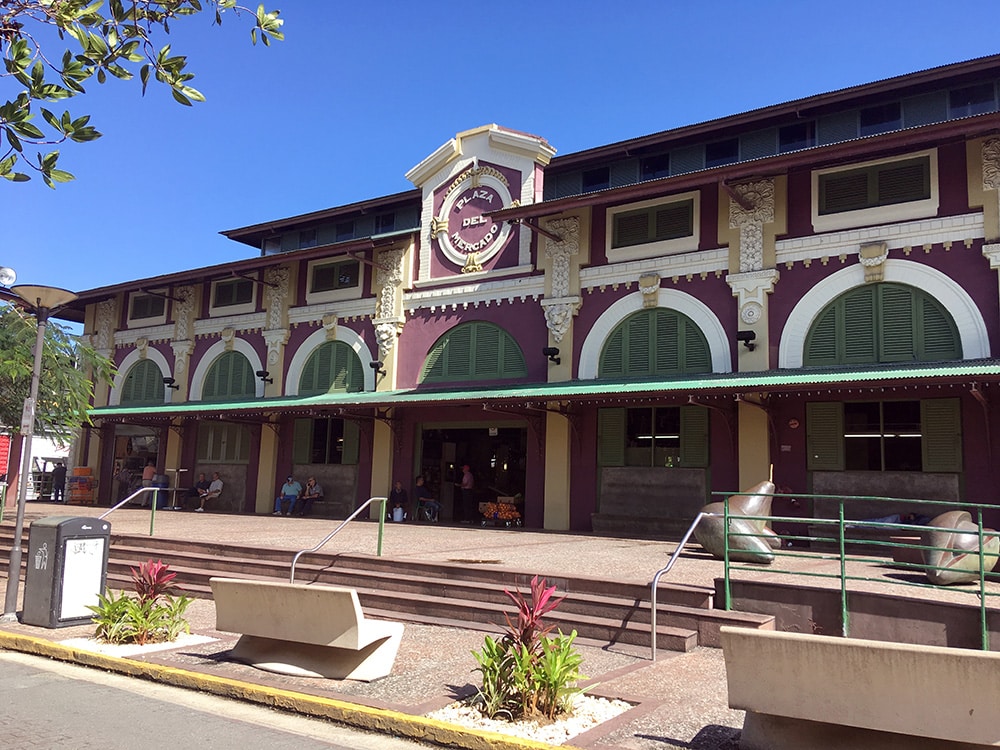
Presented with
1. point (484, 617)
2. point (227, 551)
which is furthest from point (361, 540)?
point (484, 617)

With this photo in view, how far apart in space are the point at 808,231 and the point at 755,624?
10.2 meters

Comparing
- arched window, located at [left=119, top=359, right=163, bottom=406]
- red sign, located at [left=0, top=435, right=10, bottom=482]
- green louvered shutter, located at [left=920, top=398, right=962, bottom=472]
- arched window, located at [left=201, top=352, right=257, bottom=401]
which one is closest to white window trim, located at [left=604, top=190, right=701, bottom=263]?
green louvered shutter, located at [left=920, top=398, right=962, bottom=472]

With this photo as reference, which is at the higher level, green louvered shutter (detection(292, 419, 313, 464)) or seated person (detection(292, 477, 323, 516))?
green louvered shutter (detection(292, 419, 313, 464))

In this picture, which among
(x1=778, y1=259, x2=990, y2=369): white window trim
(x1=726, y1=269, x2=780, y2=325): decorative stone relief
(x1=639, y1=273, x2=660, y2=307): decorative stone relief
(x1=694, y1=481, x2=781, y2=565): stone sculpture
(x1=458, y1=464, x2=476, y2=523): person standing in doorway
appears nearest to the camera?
(x1=694, y1=481, x2=781, y2=565): stone sculpture

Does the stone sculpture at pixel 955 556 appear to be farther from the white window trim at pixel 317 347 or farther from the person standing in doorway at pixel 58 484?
the person standing in doorway at pixel 58 484

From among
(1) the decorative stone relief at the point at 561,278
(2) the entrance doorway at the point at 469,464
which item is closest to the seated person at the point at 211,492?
(2) the entrance doorway at the point at 469,464

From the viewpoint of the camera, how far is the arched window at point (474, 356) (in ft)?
65.2

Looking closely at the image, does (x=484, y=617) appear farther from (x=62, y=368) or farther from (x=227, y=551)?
(x=62, y=368)

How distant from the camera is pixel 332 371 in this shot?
2292cm

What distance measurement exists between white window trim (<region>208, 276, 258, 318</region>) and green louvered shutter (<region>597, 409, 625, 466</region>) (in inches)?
470

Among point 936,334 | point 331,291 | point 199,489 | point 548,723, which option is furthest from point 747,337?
point 199,489

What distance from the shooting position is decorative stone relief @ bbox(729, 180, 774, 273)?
55.1ft

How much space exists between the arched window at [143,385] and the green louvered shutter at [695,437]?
56.3ft

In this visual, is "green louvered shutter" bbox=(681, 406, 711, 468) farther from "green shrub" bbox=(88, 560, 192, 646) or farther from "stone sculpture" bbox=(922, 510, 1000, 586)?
"green shrub" bbox=(88, 560, 192, 646)
